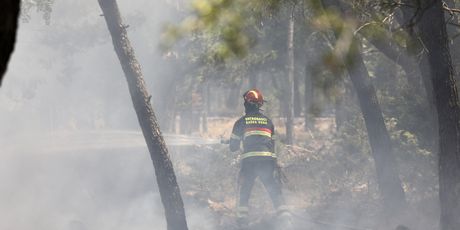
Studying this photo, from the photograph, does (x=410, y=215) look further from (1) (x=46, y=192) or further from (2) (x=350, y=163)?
(1) (x=46, y=192)

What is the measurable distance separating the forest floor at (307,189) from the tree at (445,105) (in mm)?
3047

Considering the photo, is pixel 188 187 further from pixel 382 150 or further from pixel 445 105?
pixel 445 105

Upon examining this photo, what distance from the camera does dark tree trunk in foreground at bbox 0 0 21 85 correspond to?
193 centimetres

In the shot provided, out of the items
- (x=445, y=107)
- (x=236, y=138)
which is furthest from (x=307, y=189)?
(x=445, y=107)

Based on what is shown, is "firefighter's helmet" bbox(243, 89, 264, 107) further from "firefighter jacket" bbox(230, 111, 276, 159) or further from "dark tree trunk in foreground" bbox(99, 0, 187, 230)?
"dark tree trunk in foreground" bbox(99, 0, 187, 230)

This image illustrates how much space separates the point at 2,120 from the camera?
31.3 metres

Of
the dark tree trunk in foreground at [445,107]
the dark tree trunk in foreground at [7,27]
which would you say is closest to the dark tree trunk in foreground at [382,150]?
the dark tree trunk in foreground at [445,107]

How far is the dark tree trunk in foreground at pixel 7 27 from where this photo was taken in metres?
1.93

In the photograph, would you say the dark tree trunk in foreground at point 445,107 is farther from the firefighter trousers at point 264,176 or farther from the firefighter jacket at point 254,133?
the firefighter jacket at point 254,133

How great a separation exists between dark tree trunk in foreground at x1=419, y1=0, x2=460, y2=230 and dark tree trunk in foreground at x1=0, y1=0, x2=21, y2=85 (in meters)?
6.21

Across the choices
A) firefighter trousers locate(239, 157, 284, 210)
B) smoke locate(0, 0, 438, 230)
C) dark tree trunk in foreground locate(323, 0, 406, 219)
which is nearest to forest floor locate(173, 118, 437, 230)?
smoke locate(0, 0, 438, 230)

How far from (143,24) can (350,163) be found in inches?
811

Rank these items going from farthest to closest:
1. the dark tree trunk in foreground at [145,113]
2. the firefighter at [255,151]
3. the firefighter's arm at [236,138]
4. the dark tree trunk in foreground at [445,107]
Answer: the firefighter at [255,151]
the firefighter's arm at [236,138]
the dark tree trunk in foreground at [145,113]
the dark tree trunk in foreground at [445,107]

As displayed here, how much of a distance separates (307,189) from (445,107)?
7075 millimetres
